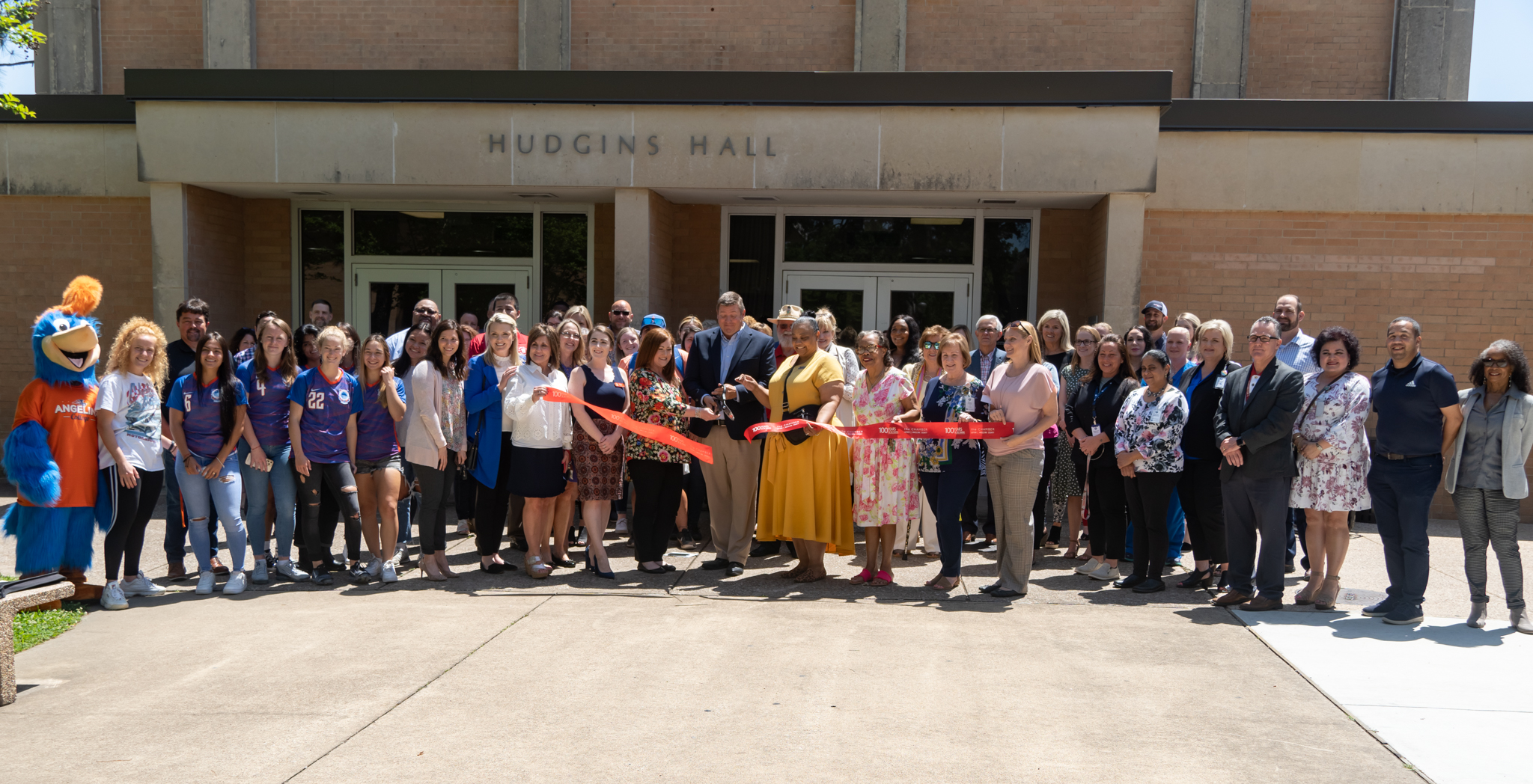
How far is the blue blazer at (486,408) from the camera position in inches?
286

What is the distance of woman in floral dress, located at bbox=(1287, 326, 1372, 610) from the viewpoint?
6.50 metres

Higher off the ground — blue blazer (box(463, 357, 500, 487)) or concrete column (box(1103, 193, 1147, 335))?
concrete column (box(1103, 193, 1147, 335))

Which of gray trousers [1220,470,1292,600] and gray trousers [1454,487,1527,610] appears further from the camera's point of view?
gray trousers [1220,470,1292,600]

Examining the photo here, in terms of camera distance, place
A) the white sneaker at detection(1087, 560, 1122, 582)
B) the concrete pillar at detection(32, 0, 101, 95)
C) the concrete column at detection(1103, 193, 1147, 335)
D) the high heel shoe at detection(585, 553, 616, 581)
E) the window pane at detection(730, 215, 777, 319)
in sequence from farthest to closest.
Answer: the concrete pillar at detection(32, 0, 101, 95)
the window pane at detection(730, 215, 777, 319)
the concrete column at detection(1103, 193, 1147, 335)
the white sneaker at detection(1087, 560, 1122, 582)
the high heel shoe at detection(585, 553, 616, 581)

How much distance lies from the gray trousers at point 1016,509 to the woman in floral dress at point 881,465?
0.63m

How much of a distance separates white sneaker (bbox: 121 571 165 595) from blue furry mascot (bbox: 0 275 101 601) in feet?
0.92

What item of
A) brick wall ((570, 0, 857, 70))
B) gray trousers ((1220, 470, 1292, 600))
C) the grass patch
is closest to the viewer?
the grass patch

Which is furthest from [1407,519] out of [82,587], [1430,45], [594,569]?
[1430,45]

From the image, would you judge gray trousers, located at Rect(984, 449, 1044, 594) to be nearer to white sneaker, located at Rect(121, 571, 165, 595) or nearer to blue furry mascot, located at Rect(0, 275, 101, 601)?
white sneaker, located at Rect(121, 571, 165, 595)

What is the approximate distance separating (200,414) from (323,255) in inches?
298

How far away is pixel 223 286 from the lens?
41.5 ft

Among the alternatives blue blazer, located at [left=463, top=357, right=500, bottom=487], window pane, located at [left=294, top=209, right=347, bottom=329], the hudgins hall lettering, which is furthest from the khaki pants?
window pane, located at [left=294, top=209, right=347, bottom=329]

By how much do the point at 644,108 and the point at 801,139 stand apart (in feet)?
5.93

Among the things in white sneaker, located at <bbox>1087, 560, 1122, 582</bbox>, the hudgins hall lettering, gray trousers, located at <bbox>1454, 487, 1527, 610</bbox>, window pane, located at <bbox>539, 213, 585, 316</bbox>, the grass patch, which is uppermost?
the hudgins hall lettering
